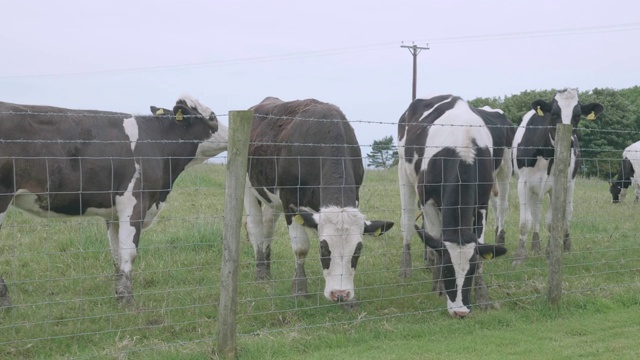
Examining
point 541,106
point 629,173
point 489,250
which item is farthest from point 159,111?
point 629,173

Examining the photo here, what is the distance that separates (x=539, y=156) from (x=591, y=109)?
1024 millimetres

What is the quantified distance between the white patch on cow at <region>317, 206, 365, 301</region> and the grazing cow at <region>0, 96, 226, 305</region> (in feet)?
5.70

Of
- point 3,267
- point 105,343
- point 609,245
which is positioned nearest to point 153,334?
point 105,343

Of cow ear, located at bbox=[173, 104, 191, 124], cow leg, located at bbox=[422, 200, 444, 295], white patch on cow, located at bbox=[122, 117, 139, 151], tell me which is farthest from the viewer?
cow ear, located at bbox=[173, 104, 191, 124]

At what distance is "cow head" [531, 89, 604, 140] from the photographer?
407 inches

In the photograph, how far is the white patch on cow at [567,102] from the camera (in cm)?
1030

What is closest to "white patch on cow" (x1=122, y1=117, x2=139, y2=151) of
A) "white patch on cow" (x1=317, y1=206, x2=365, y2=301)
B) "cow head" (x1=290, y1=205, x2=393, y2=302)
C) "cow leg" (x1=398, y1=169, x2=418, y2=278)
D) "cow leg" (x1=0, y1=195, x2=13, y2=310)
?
"cow leg" (x1=0, y1=195, x2=13, y2=310)

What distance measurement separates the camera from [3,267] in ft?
29.8

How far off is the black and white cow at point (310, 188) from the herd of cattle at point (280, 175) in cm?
1

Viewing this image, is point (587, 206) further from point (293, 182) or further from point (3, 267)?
point (3, 267)

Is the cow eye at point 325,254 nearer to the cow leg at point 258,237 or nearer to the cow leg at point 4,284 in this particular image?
the cow leg at point 258,237

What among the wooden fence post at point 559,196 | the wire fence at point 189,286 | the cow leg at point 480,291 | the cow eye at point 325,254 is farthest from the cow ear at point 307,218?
the wooden fence post at point 559,196

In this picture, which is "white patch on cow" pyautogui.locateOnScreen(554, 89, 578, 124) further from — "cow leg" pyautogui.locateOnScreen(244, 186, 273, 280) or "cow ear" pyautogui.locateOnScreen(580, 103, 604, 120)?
"cow leg" pyautogui.locateOnScreen(244, 186, 273, 280)

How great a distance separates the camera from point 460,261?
7273 millimetres
